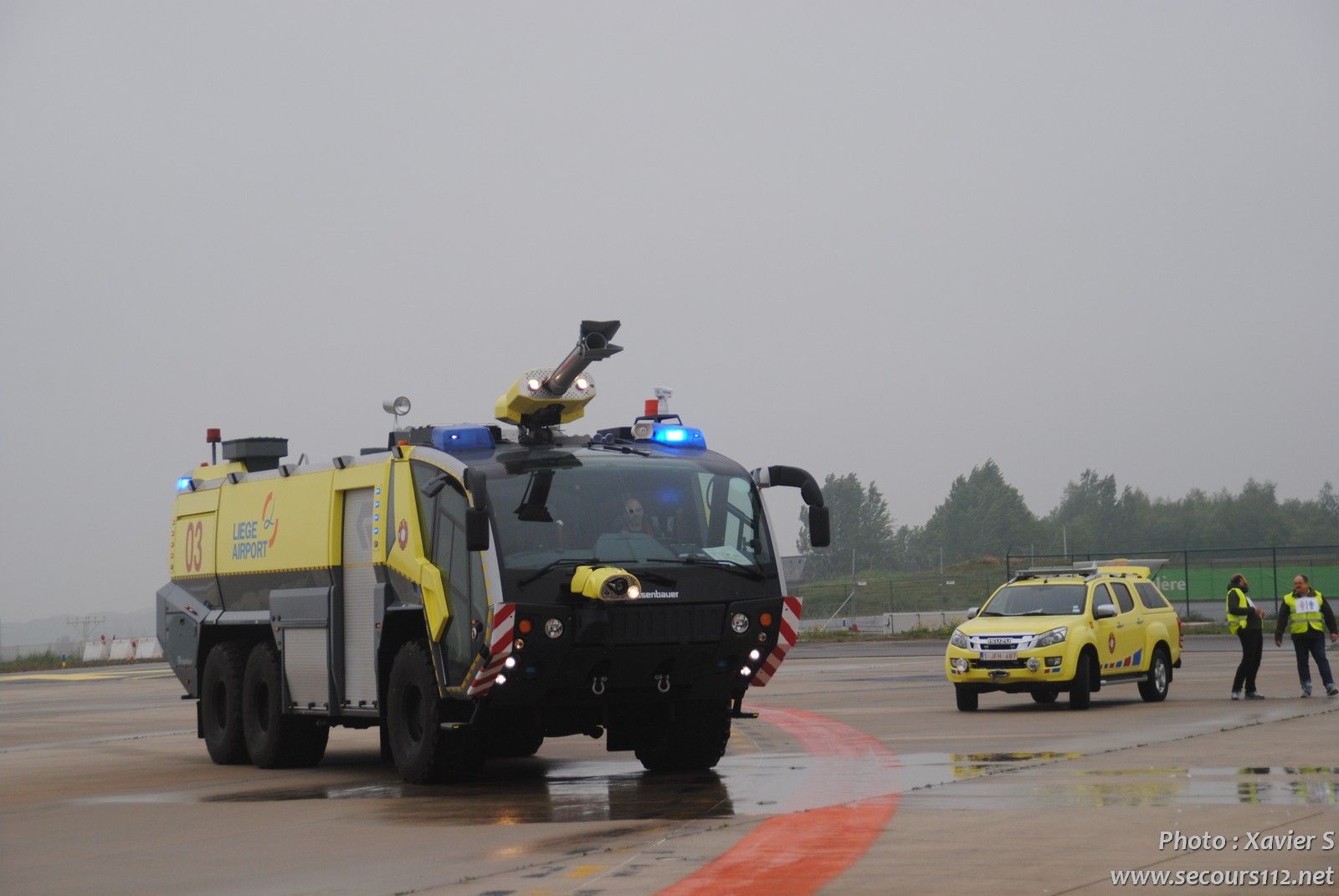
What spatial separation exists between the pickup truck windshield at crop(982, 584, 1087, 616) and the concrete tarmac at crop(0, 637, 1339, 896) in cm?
168

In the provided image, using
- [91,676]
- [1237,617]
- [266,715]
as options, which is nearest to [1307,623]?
[1237,617]

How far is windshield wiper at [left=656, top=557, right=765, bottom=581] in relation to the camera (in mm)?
14297

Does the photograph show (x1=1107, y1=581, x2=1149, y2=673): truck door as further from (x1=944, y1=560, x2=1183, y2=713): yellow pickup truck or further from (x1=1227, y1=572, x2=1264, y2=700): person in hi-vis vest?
(x1=1227, y1=572, x2=1264, y2=700): person in hi-vis vest

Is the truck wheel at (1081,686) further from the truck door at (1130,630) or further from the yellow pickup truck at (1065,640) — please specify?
the truck door at (1130,630)

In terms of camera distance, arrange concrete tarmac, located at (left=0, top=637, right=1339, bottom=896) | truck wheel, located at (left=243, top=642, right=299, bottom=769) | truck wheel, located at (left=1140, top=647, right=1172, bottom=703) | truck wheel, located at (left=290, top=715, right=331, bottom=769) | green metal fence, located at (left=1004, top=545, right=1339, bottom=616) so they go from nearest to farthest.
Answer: concrete tarmac, located at (left=0, top=637, right=1339, bottom=896) → truck wheel, located at (left=243, top=642, right=299, bottom=769) → truck wheel, located at (left=290, top=715, right=331, bottom=769) → truck wheel, located at (left=1140, top=647, right=1172, bottom=703) → green metal fence, located at (left=1004, top=545, right=1339, bottom=616)

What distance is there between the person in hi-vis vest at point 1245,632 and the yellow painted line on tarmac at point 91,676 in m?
31.0

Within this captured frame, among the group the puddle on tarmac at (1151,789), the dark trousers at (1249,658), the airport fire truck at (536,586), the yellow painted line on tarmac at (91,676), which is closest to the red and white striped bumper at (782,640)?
the airport fire truck at (536,586)

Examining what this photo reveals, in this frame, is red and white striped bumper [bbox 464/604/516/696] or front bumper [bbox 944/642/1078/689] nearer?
red and white striped bumper [bbox 464/604/516/696]

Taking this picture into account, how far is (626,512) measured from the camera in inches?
566

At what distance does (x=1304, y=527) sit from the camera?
5138 inches

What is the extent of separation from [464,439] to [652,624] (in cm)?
237

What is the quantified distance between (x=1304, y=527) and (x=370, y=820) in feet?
421

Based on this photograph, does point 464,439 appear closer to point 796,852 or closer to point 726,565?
point 726,565

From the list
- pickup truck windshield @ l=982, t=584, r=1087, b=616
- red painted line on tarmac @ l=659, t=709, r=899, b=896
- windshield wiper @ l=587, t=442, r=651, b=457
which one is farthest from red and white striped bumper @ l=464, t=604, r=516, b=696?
pickup truck windshield @ l=982, t=584, r=1087, b=616
